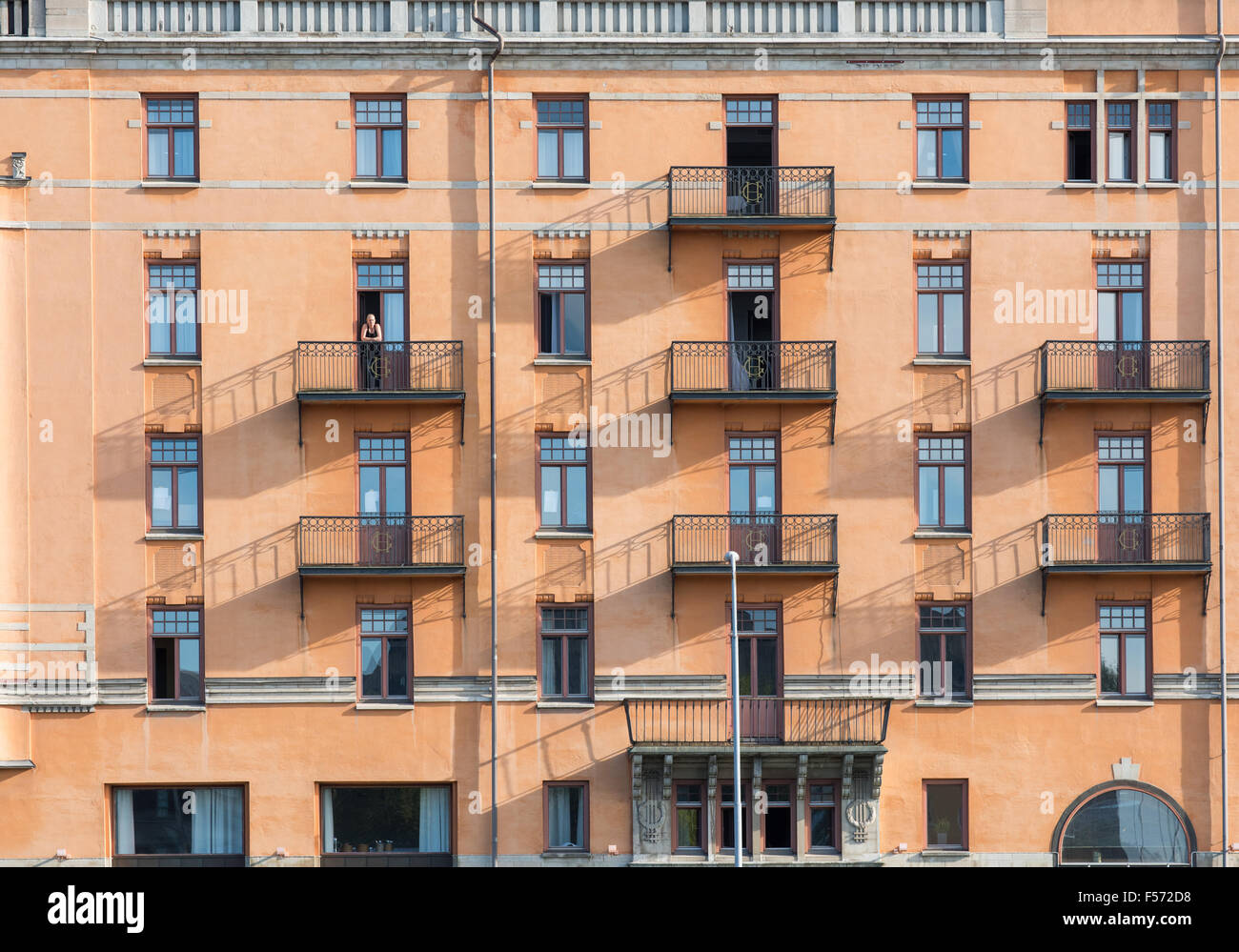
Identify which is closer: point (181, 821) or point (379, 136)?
point (181, 821)

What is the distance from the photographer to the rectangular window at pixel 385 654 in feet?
99.6

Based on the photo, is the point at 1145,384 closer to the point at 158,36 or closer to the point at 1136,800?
the point at 1136,800

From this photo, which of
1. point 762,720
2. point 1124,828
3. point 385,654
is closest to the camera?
point 762,720

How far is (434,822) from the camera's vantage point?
30078 millimetres

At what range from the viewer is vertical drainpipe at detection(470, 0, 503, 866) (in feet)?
98.2

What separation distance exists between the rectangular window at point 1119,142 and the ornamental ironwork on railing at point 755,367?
7.98 m

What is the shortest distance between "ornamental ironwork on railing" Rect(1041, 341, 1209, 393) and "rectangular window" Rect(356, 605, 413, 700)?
1562 centimetres

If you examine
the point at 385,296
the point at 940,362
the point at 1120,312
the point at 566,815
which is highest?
the point at 385,296

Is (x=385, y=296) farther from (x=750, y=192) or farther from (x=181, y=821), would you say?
(x=181, y=821)

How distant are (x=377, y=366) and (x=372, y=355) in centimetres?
28

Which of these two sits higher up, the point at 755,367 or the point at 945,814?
the point at 755,367

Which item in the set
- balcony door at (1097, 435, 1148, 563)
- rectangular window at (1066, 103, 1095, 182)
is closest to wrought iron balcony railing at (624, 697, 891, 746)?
balcony door at (1097, 435, 1148, 563)

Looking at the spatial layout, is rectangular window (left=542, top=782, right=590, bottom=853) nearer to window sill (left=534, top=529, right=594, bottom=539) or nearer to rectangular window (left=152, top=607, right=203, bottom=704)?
window sill (left=534, top=529, right=594, bottom=539)

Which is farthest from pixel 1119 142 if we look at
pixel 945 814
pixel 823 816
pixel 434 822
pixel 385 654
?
pixel 434 822
